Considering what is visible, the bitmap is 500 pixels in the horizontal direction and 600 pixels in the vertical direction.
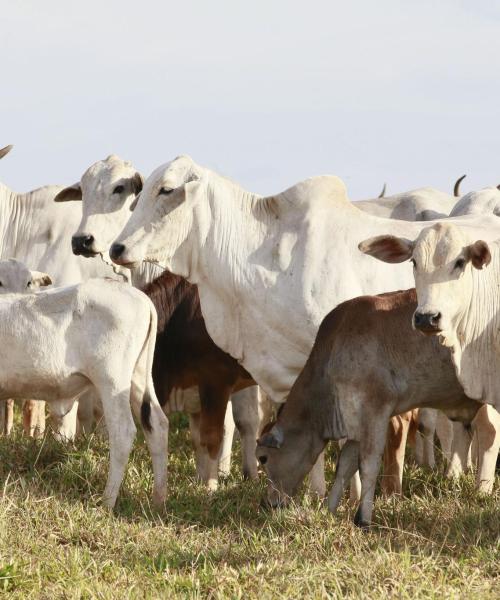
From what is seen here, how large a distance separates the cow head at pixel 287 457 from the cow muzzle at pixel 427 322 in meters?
1.14

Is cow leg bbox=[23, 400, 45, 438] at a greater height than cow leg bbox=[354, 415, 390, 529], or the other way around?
cow leg bbox=[354, 415, 390, 529]

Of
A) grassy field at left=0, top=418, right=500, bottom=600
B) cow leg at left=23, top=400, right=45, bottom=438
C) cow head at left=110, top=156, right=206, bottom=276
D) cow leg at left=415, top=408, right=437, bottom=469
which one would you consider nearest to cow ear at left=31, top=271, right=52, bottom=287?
cow head at left=110, top=156, right=206, bottom=276

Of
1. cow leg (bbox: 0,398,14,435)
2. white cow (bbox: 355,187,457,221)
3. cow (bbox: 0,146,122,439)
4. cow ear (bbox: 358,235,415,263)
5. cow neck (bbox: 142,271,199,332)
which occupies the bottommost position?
cow leg (bbox: 0,398,14,435)

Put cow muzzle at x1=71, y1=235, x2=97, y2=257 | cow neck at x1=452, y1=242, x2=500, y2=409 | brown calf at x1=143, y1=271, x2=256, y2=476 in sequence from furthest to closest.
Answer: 1. cow muzzle at x1=71, y1=235, x2=97, y2=257
2. brown calf at x1=143, y1=271, x2=256, y2=476
3. cow neck at x1=452, y1=242, x2=500, y2=409

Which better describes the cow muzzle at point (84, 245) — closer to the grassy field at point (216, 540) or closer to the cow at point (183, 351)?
the cow at point (183, 351)

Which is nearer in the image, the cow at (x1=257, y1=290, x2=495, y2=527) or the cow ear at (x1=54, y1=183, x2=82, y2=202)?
the cow at (x1=257, y1=290, x2=495, y2=527)

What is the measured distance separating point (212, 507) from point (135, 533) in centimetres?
81

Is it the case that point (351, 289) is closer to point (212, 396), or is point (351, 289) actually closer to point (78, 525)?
point (212, 396)

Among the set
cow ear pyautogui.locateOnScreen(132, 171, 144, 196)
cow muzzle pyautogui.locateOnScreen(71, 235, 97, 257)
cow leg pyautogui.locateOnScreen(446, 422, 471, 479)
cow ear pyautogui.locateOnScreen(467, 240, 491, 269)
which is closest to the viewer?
cow ear pyautogui.locateOnScreen(467, 240, 491, 269)

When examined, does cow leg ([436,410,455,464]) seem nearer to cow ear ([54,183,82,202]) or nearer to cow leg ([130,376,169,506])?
cow leg ([130,376,169,506])

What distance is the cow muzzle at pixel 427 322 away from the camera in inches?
251

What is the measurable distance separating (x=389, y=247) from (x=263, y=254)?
3.67ft

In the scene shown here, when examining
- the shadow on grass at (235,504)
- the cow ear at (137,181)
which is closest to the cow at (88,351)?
the shadow on grass at (235,504)

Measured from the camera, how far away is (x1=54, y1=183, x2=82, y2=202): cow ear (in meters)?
9.61
